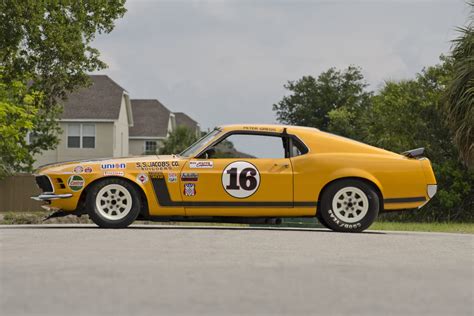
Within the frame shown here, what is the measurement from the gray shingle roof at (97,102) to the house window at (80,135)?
2.35 feet

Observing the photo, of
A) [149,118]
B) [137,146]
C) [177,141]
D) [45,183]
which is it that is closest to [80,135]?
[177,141]

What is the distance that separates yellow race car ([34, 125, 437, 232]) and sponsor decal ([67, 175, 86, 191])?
0.01 m

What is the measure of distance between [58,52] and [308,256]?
24.8 meters

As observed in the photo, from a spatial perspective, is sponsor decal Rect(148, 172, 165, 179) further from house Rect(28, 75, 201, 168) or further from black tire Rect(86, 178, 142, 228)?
house Rect(28, 75, 201, 168)

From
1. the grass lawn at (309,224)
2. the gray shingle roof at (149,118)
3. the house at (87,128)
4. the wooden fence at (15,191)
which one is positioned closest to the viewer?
the grass lawn at (309,224)

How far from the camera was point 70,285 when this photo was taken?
7.02 meters

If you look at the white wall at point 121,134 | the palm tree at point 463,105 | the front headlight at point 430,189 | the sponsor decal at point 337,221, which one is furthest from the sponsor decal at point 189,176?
the white wall at point 121,134

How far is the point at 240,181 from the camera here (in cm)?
1226

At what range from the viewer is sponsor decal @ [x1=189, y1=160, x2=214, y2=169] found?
40.4 ft

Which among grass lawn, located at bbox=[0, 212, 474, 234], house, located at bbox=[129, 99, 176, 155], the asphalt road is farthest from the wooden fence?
the asphalt road

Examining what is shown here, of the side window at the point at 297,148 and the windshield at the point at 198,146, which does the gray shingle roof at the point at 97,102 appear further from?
the side window at the point at 297,148

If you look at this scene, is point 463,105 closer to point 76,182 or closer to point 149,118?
point 76,182

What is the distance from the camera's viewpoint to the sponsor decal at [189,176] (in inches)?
484

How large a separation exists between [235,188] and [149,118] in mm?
56788
